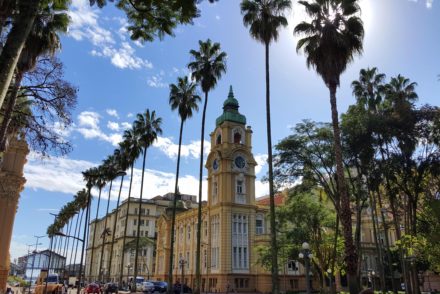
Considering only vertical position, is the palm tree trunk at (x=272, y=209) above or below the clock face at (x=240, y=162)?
below

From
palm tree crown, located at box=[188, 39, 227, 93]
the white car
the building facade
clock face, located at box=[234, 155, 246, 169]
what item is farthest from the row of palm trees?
the building facade

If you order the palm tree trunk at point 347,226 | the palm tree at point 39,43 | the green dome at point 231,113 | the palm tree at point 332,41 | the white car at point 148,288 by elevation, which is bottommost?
the white car at point 148,288

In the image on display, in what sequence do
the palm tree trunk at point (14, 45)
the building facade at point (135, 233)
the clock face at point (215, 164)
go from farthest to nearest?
1. the building facade at point (135, 233)
2. the clock face at point (215, 164)
3. the palm tree trunk at point (14, 45)

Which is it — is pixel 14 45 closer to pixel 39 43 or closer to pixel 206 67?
pixel 39 43

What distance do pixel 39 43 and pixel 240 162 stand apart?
44.0m

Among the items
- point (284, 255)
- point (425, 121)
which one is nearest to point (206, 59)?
point (425, 121)

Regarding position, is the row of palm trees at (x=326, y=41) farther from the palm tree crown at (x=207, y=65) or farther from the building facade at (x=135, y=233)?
the building facade at (x=135, y=233)

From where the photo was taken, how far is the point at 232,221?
53781mm

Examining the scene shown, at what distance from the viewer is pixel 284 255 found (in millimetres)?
41406

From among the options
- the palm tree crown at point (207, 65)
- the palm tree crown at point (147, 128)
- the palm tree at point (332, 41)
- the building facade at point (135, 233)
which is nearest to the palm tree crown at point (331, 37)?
the palm tree at point (332, 41)

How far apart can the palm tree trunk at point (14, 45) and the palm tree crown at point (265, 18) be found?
61.6 feet

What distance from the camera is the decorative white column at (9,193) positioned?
38.1 metres

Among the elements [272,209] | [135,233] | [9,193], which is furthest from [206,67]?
[135,233]

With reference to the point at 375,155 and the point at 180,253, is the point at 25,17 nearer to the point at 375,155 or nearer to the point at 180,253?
the point at 375,155
